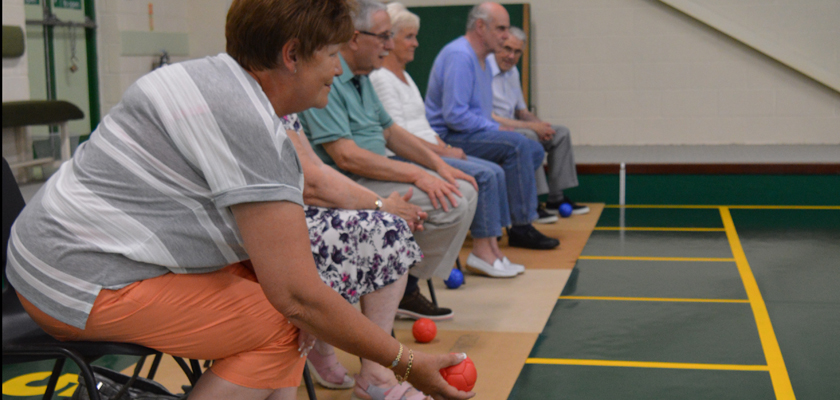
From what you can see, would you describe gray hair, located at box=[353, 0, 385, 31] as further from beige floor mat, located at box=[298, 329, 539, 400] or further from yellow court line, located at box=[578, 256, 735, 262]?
yellow court line, located at box=[578, 256, 735, 262]

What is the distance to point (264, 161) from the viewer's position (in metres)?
1.15

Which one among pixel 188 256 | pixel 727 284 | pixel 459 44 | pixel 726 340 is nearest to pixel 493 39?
pixel 459 44

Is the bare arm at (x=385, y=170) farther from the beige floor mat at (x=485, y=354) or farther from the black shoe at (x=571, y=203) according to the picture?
the black shoe at (x=571, y=203)

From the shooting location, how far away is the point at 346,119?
246 cm

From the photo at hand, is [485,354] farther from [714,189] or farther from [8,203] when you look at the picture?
[714,189]

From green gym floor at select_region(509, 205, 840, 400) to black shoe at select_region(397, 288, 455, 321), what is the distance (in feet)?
1.27

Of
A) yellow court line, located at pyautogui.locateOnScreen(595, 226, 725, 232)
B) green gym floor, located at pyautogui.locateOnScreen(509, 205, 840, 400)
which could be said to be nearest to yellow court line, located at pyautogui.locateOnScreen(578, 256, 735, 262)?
green gym floor, located at pyautogui.locateOnScreen(509, 205, 840, 400)

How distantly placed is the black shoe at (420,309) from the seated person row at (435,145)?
1.90 feet

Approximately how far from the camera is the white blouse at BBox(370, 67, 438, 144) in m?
3.08

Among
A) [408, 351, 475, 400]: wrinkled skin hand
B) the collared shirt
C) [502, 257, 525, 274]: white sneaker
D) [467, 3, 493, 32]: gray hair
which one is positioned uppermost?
[467, 3, 493, 32]: gray hair

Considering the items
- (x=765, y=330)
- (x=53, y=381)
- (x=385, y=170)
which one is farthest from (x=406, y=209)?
(x=765, y=330)

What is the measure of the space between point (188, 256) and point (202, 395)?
0.74ft

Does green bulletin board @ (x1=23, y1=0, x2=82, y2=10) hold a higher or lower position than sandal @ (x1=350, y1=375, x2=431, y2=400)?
higher

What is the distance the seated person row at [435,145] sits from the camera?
10.2 ft
